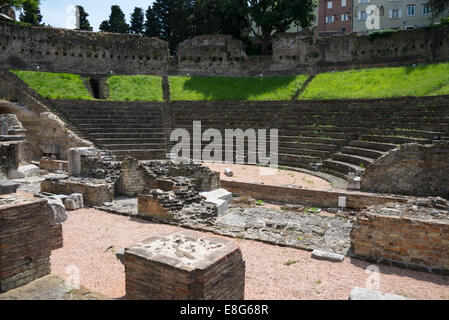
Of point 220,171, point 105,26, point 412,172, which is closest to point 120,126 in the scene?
point 220,171

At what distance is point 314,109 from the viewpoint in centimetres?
2283

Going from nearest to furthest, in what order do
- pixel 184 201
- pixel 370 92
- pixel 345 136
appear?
pixel 184 201, pixel 345 136, pixel 370 92

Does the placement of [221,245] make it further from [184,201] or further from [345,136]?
[345,136]

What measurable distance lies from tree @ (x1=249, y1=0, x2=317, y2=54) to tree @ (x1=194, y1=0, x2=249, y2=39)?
4.00 feet

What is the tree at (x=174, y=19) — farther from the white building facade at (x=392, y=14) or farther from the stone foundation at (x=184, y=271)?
the stone foundation at (x=184, y=271)

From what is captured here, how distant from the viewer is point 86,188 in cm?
1213

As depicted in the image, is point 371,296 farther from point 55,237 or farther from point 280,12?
point 280,12

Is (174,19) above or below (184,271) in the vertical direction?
above

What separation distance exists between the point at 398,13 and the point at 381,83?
20.7 m

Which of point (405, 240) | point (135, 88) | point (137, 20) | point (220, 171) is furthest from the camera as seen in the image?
point (137, 20)

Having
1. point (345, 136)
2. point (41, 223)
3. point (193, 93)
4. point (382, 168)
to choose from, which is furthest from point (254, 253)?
point (193, 93)

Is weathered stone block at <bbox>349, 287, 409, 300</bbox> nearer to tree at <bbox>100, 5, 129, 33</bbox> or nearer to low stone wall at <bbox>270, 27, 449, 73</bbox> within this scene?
low stone wall at <bbox>270, 27, 449, 73</bbox>

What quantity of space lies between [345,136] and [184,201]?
37.3ft


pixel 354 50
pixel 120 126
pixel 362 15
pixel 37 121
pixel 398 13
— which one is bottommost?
pixel 120 126
